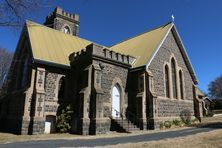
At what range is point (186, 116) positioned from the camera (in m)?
25.8

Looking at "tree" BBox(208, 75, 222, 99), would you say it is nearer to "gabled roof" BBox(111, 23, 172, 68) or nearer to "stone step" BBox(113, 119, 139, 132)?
"gabled roof" BBox(111, 23, 172, 68)

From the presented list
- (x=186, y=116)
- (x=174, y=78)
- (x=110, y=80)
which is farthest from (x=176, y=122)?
(x=110, y=80)

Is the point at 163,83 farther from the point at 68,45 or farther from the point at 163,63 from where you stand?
the point at 68,45

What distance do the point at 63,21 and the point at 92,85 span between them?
28.4 metres

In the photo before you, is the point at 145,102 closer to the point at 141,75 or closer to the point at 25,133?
the point at 141,75

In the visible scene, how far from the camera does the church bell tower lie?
4247 centimetres

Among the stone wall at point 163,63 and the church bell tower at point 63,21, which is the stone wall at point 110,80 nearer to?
the stone wall at point 163,63

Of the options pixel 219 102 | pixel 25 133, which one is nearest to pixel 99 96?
pixel 25 133

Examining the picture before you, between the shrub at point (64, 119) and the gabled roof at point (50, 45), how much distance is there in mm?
4521

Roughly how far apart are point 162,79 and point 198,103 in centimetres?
764

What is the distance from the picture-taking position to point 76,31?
44.9 metres

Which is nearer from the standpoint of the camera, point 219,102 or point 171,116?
point 171,116

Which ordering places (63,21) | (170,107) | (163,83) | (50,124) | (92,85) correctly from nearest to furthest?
1. (92,85)
2. (50,124)
3. (170,107)
4. (163,83)
5. (63,21)

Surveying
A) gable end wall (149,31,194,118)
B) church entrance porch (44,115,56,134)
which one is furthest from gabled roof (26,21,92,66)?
gable end wall (149,31,194,118)
